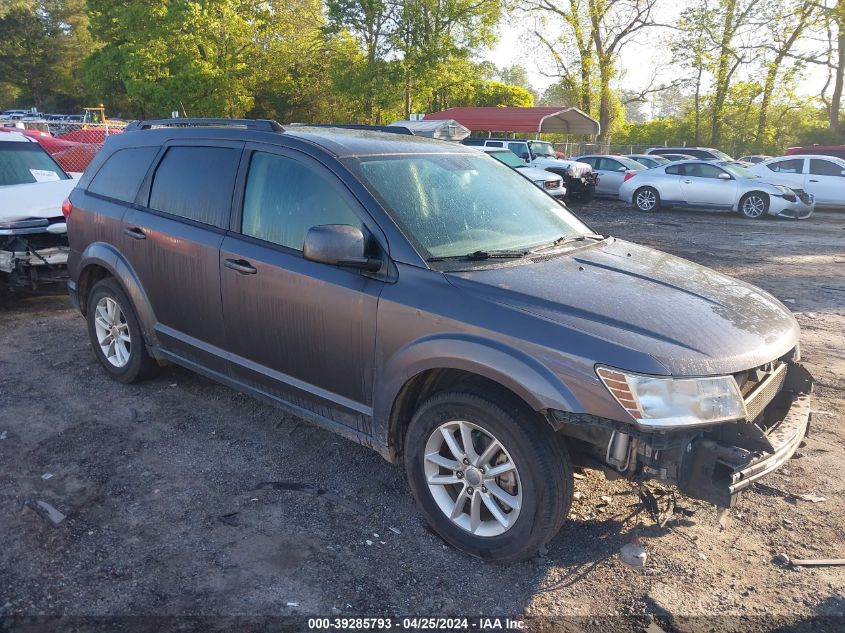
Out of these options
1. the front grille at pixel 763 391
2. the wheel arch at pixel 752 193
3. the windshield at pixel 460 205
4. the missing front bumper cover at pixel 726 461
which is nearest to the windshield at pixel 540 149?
the wheel arch at pixel 752 193

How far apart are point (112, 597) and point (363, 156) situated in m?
2.39

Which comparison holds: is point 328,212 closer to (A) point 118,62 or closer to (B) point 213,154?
(B) point 213,154

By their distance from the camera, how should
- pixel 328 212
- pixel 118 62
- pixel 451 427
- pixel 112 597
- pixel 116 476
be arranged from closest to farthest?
pixel 112 597
pixel 451 427
pixel 328 212
pixel 116 476
pixel 118 62

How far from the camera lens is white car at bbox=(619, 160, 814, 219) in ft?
54.4

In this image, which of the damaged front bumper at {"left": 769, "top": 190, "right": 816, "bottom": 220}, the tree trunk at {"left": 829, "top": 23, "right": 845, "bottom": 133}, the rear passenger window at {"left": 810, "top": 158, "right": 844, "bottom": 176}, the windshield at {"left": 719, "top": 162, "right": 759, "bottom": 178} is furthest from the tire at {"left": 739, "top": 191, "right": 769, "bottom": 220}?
the tree trunk at {"left": 829, "top": 23, "right": 845, "bottom": 133}

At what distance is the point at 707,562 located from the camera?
3072 millimetres

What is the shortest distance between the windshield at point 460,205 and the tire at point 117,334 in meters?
2.28

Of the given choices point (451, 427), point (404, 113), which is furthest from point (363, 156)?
point (404, 113)

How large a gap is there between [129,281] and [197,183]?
3.05ft

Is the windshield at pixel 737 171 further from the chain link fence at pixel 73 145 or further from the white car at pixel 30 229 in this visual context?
the white car at pixel 30 229

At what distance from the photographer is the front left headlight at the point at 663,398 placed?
2543 millimetres

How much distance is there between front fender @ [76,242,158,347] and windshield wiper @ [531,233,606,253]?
2.62m

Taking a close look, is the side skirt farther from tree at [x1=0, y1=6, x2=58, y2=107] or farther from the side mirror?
tree at [x1=0, y1=6, x2=58, y2=107]

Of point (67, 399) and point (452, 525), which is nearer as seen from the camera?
point (452, 525)
